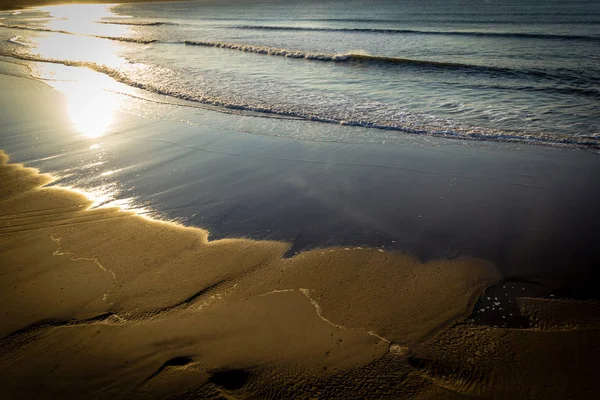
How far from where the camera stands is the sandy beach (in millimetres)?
2936

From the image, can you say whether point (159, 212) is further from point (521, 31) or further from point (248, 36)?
point (521, 31)

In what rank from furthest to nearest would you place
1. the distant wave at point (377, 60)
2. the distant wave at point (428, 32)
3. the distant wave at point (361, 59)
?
the distant wave at point (428, 32), the distant wave at point (361, 59), the distant wave at point (377, 60)

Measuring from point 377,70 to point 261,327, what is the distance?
45.3ft

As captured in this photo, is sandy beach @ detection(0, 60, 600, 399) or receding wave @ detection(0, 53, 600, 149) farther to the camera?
receding wave @ detection(0, 53, 600, 149)

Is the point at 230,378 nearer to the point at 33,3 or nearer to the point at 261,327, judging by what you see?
the point at 261,327

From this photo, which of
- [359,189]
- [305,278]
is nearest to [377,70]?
[359,189]

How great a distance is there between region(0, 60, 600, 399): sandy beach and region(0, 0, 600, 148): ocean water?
2.52 m

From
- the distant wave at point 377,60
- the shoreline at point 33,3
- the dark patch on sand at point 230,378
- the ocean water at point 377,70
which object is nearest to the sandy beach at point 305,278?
the dark patch on sand at point 230,378

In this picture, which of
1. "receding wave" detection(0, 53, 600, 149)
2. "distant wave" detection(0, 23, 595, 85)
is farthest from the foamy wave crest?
"receding wave" detection(0, 53, 600, 149)

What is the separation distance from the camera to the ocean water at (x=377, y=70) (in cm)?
905

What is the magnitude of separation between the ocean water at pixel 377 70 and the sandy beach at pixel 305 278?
2522 millimetres

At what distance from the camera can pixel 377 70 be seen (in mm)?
15297

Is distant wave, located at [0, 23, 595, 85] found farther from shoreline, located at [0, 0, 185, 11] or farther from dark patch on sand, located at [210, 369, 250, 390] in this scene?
shoreline, located at [0, 0, 185, 11]

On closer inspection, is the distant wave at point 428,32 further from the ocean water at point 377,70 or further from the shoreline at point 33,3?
the shoreline at point 33,3
